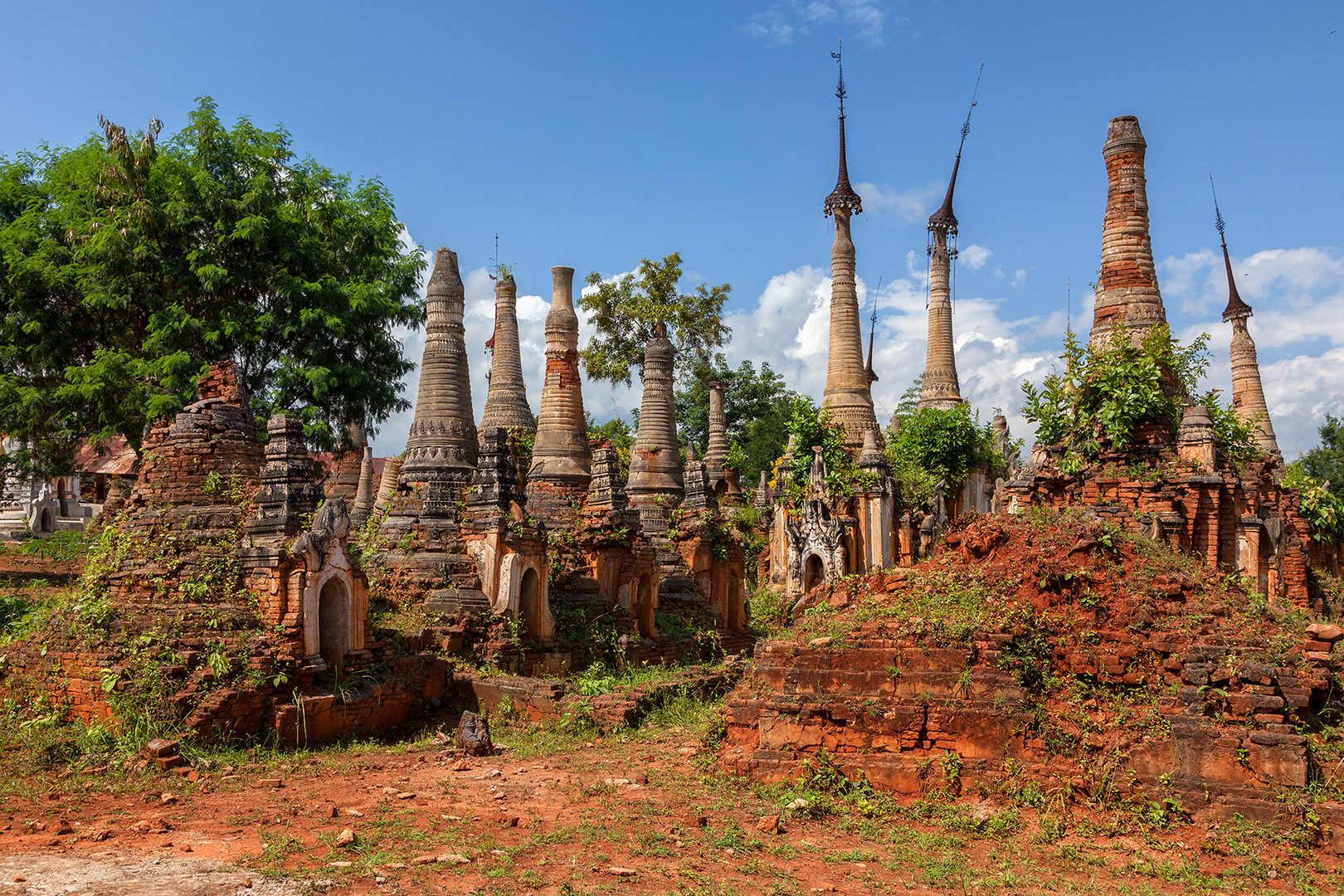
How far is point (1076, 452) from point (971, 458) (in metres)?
15.4

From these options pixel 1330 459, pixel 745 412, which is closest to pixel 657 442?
pixel 745 412

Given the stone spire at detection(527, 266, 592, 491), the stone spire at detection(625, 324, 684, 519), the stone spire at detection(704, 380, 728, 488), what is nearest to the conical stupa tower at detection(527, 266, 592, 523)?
the stone spire at detection(527, 266, 592, 491)

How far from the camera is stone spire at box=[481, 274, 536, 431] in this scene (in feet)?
75.0

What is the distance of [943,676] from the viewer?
894cm

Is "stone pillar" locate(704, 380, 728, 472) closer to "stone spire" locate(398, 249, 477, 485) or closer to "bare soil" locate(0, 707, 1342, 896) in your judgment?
"stone spire" locate(398, 249, 477, 485)

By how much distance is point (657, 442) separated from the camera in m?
→ 22.6

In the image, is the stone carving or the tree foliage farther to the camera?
the stone carving

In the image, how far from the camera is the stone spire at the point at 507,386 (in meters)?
22.9

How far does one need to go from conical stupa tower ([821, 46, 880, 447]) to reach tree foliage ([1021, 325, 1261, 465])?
43.0ft

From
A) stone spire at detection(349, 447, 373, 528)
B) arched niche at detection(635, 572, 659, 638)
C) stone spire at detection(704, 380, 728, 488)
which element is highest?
stone spire at detection(704, 380, 728, 488)

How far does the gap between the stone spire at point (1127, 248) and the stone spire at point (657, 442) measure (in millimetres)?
9362

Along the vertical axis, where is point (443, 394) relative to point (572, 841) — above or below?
above

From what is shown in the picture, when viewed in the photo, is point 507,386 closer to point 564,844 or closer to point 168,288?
point 168,288

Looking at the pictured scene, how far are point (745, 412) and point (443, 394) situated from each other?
32.1m
